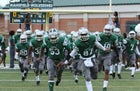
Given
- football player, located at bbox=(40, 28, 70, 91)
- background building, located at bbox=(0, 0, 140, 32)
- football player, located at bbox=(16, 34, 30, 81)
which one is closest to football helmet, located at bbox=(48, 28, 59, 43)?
football player, located at bbox=(40, 28, 70, 91)

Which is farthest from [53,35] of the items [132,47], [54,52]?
[132,47]

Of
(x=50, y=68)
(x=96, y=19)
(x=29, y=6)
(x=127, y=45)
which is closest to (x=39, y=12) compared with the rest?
(x=29, y=6)

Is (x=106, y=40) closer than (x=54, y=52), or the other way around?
(x=54, y=52)

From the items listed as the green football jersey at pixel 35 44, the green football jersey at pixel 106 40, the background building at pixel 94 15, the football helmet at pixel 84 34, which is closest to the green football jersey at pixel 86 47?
the football helmet at pixel 84 34

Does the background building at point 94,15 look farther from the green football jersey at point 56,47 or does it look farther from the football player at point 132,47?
the green football jersey at point 56,47

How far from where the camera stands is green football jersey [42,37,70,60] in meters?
15.2

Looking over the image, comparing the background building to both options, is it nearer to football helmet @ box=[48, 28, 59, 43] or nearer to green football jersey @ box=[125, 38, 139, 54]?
green football jersey @ box=[125, 38, 139, 54]

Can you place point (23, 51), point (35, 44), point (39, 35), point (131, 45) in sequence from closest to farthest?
point (39, 35) → point (35, 44) → point (23, 51) → point (131, 45)

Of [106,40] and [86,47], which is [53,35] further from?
[106,40]

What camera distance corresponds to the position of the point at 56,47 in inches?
599

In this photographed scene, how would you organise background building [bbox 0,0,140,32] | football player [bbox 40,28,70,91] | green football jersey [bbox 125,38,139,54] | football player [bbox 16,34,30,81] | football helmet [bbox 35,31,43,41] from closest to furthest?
football player [bbox 40,28,70,91]
football helmet [bbox 35,31,43,41]
football player [bbox 16,34,30,81]
green football jersey [bbox 125,38,139,54]
background building [bbox 0,0,140,32]

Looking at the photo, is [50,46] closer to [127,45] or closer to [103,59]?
[103,59]

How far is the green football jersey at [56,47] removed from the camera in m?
15.2

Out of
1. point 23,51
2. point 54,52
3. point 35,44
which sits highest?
point 54,52
